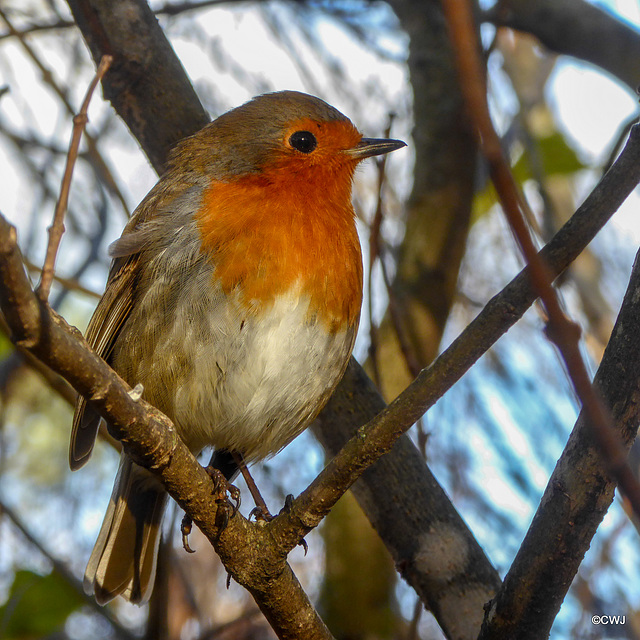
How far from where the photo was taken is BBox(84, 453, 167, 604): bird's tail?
123 inches

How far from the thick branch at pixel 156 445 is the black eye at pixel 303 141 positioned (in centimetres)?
149

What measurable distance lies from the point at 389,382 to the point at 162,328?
5.39 ft

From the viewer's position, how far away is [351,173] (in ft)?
10.8

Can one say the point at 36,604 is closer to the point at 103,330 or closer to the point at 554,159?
the point at 103,330

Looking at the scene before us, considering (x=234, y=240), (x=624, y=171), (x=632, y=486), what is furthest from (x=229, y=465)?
(x=632, y=486)

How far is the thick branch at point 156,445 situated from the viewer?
4.88ft

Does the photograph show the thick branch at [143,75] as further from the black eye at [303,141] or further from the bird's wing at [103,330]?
the bird's wing at [103,330]

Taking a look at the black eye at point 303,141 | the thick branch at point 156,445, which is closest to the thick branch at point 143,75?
the black eye at point 303,141

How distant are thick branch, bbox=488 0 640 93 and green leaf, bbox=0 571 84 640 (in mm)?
3077

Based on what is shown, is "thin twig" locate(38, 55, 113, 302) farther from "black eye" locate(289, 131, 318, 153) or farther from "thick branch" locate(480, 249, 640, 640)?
"black eye" locate(289, 131, 318, 153)

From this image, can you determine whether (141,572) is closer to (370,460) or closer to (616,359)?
(370,460)

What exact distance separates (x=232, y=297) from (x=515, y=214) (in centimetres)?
179

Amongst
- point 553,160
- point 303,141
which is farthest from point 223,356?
point 553,160

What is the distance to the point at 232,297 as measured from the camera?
260 cm
